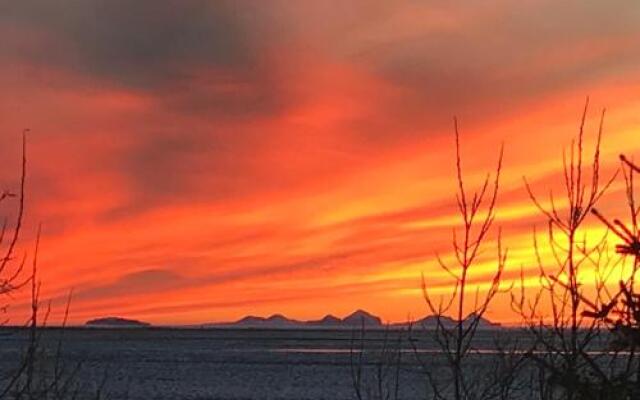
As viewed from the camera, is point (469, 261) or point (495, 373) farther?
point (495, 373)

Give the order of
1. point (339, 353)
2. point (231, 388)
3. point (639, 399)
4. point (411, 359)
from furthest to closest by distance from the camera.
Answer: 1. point (339, 353)
2. point (411, 359)
3. point (231, 388)
4. point (639, 399)

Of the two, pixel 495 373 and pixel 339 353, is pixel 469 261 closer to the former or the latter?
pixel 495 373

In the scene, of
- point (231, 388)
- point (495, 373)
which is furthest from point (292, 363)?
point (495, 373)

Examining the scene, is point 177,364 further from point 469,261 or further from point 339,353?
point 469,261

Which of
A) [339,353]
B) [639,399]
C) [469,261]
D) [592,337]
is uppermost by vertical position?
[339,353]

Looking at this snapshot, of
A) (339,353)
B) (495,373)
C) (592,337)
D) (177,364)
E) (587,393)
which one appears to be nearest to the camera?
(587,393)

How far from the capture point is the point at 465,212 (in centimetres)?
787

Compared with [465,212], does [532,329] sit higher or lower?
lower

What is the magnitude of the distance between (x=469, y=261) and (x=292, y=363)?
65.5 metres

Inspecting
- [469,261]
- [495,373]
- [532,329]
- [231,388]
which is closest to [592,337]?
[532,329]

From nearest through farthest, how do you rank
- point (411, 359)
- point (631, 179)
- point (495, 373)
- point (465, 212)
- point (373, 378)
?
point (631, 179), point (465, 212), point (495, 373), point (373, 378), point (411, 359)

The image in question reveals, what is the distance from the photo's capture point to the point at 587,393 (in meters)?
4.88

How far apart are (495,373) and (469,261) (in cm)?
156

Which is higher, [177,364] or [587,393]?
[177,364]
